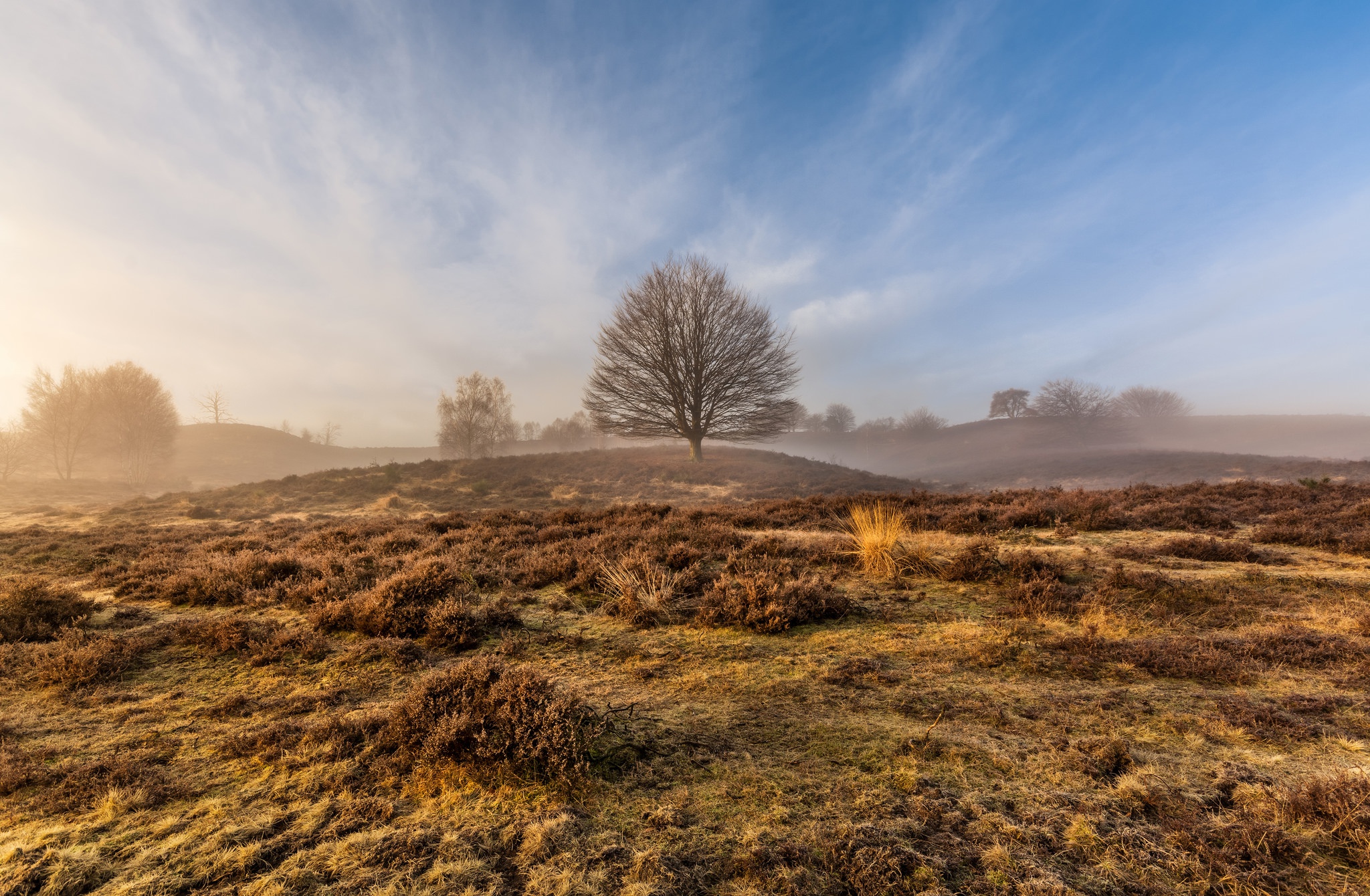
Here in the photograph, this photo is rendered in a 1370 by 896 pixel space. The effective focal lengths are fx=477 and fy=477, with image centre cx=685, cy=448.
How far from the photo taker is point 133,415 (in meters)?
36.2

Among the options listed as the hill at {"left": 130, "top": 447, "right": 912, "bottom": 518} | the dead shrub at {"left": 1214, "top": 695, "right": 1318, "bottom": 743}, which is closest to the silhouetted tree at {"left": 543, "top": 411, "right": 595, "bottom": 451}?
the hill at {"left": 130, "top": 447, "right": 912, "bottom": 518}

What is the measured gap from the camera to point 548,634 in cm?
470

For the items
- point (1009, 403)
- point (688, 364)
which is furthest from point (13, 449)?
point (1009, 403)

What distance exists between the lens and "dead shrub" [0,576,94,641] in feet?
14.5

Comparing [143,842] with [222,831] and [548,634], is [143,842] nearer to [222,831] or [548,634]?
[222,831]

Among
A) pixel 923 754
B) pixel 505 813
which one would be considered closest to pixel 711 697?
pixel 923 754

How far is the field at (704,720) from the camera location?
190cm

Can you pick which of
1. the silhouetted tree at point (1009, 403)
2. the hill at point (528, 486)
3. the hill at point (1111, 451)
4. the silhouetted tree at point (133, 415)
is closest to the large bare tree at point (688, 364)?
the hill at point (528, 486)

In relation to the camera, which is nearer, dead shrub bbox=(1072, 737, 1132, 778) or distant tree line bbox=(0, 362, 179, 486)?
dead shrub bbox=(1072, 737, 1132, 778)

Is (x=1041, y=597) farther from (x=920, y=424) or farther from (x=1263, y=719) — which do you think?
(x=920, y=424)

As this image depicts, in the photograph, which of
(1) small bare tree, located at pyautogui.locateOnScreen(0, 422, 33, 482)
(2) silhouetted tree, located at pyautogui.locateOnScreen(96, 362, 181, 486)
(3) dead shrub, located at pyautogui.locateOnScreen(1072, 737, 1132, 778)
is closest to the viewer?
(3) dead shrub, located at pyautogui.locateOnScreen(1072, 737, 1132, 778)

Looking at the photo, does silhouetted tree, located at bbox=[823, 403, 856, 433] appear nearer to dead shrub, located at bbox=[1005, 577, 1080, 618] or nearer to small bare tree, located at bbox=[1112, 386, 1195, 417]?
small bare tree, located at bbox=[1112, 386, 1195, 417]

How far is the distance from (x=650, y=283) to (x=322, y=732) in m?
26.2

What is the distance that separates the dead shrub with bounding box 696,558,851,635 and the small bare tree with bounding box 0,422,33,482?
51.1 meters
